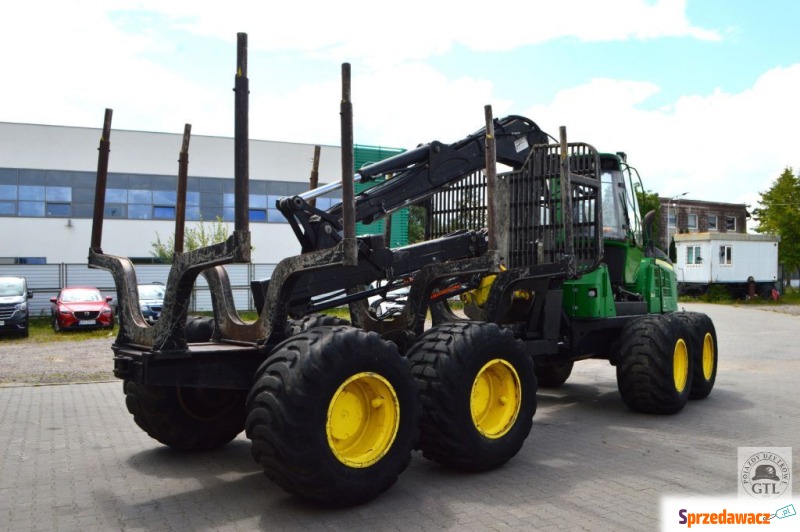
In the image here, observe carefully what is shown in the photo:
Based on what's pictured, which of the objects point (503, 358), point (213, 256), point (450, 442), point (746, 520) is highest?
point (213, 256)

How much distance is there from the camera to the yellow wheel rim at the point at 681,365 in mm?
9289

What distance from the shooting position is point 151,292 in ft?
72.0

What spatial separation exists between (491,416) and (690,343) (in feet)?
13.2

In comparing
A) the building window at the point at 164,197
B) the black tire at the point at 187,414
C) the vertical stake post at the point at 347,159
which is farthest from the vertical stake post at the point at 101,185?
the building window at the point at 164,197

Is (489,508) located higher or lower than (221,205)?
lower

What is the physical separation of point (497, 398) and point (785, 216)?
4667cm

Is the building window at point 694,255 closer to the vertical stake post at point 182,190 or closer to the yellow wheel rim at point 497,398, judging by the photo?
the yellow wheel rim at point 497,398

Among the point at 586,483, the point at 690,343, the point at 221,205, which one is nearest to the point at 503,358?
the point at 586,483

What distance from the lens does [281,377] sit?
5016mm

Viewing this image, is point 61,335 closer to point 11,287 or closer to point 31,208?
point 11,287


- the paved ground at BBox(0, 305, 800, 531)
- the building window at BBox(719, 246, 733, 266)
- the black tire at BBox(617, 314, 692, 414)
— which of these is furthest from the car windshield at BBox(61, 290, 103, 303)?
the building window at BBox(719, 246, 733, 266)

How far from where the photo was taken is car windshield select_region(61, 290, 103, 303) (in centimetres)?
2220

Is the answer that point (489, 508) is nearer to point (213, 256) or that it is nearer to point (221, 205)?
point (213, 256)

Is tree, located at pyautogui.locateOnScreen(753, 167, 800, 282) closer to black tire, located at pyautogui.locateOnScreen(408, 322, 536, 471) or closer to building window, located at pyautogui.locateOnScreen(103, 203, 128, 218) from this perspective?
building window, located at pyautogui.locateOnScreen(103, 203, 128, 218)
